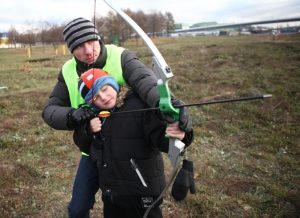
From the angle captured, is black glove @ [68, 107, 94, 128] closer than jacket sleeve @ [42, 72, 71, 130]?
Yes

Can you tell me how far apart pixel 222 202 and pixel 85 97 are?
9.13 ft

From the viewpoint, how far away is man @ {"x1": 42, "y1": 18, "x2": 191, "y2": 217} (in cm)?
239

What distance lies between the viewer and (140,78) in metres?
2.42

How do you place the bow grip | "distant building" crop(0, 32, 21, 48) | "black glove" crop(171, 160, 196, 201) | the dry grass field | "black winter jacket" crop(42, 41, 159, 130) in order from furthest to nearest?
"distant building" crop(0, 32, 21, 48) < the dry grass field < "black winter jacket" crop(42, 41, 159, 130) < "black glove" crop(171, 160, 196, 201) < the bow grip

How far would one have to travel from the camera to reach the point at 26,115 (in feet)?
27.9

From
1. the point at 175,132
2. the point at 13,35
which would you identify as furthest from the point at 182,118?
the point at 13,35

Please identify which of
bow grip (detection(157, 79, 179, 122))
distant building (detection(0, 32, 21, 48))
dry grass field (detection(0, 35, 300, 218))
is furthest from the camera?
distant building (detection(0, 32, 21, 48))

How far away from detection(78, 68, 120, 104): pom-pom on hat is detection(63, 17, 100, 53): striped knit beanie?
0.73 ft

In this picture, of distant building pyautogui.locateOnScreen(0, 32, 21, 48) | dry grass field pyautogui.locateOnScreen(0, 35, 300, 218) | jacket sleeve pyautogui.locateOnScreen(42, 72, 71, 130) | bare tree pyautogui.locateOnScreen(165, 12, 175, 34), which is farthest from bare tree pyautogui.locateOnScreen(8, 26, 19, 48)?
jacket sleeve pyautogui.locateOnScreen(42, 72, 71, 130)

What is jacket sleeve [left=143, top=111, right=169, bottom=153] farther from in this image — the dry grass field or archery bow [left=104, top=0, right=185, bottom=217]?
the dry grass field

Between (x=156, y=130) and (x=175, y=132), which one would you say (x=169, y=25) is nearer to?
(x=156, y=130)

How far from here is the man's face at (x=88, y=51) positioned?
2.51m

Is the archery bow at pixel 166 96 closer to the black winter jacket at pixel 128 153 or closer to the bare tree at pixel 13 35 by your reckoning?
the black winter jacket at pixel 128 153

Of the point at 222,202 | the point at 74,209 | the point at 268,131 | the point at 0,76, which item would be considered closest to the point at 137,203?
the point at 74,209
